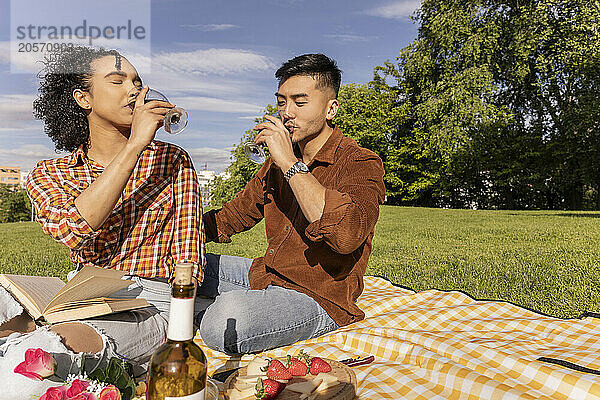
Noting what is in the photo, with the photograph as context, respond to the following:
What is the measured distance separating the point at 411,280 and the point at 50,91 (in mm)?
4400

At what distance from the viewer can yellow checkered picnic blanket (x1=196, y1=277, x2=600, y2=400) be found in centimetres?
219

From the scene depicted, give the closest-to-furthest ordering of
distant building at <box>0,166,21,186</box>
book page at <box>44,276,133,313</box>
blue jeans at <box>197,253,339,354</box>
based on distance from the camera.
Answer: book page at <box>44,276,133,313</box>
blue jeans at <box>197,253,339,354</box>
distant building at <box>0,166,21,186</box>

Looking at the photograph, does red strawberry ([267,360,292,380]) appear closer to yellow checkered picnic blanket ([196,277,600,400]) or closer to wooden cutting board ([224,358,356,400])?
wooden cutting board ([224,358,356,400])

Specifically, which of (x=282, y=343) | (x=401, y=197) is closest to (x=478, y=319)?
(x=282, y=343)

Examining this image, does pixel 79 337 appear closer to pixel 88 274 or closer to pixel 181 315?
pixel 88 274

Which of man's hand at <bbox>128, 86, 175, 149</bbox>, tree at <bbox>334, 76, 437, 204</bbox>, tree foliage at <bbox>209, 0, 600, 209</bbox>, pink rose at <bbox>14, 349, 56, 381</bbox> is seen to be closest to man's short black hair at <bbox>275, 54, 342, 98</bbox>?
man's hand at <bbox>128, 86, 175, 149</bbox>

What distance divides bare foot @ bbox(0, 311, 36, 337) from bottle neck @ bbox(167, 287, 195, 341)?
142cm

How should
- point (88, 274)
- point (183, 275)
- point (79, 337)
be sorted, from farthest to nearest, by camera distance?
point (88, 274), point (79, 337), point (183, 275)

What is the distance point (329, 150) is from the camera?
10.1 feet

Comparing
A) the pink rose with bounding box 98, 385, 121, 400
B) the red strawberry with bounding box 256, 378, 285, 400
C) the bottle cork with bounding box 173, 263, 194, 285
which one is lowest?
the red strawberry with bounding box 256, 378, 285, 400

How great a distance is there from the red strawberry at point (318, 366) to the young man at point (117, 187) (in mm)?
885

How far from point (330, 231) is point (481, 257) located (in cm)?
561

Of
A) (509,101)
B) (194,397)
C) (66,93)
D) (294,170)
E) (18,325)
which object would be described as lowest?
(18,325)

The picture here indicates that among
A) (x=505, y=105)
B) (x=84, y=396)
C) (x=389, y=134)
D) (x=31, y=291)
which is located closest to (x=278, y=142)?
(x=31, y=291)
